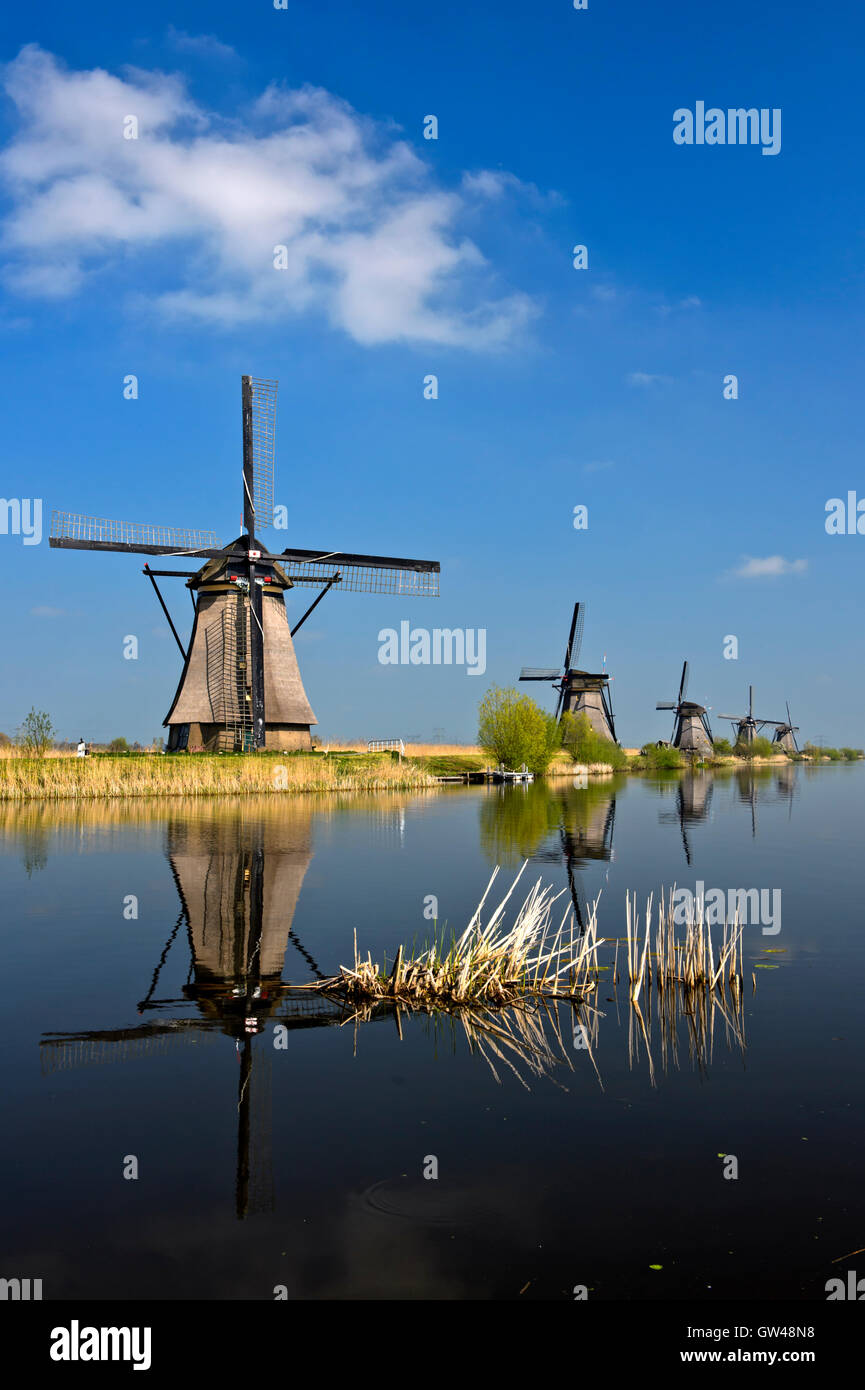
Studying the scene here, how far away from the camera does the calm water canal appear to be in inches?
164

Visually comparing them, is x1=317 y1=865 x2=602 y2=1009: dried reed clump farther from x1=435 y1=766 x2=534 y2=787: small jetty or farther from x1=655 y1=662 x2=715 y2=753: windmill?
x1=655 y1=662 x2=715 y2=753: windmill

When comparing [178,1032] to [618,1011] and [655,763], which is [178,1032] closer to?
[618,1011]

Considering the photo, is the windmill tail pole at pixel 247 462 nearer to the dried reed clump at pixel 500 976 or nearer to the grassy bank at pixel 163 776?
the grassy bank at pixel 163 776

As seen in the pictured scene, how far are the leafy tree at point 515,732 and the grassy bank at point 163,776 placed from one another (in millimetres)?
20353

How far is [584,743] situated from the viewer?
65.8m

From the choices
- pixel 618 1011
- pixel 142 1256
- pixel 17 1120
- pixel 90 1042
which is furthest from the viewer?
pixel 618 1011

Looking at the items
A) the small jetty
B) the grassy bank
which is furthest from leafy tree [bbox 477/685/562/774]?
the grassy bank

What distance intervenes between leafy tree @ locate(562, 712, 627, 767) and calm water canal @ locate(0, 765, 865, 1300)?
174ft

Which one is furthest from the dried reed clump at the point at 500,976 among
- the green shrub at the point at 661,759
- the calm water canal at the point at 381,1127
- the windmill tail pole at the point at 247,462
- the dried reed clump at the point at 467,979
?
the green shrub at the point at 661,759

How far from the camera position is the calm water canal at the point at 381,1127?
416 centimetres

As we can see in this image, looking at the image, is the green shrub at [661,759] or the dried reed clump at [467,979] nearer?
the dried reed clump at [467,979]

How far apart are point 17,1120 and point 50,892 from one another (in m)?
8.95

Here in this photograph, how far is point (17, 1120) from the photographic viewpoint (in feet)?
18.7
